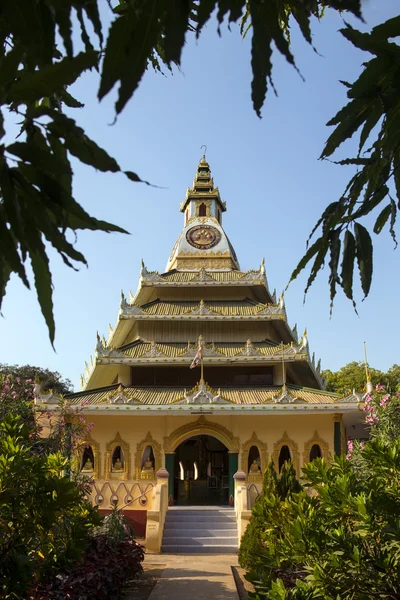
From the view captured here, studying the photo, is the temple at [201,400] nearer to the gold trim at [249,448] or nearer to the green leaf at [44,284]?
the gold trim at [249,448]

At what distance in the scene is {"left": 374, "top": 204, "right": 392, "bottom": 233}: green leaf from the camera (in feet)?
8.34

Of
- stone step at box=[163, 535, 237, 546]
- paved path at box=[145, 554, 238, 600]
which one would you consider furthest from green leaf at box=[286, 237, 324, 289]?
stone step at box=[163, 535, 237, 546]

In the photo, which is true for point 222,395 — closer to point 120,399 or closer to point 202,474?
point 120,399

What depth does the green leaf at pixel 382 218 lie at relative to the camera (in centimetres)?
254

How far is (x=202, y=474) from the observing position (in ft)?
69.8

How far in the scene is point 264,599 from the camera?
5242mm

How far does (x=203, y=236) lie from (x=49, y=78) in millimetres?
24387

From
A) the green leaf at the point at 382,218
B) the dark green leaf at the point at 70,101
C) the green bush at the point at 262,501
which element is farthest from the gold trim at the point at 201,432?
the green leaf at the point at 382,218

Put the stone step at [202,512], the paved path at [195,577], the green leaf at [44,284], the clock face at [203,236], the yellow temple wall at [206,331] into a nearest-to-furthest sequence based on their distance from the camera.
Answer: the green leaf at [44,284]
the paved path at [195,577]
the stone step at [202,512]
the yellow temple wall at [206,331]
the clock face at [203,236]

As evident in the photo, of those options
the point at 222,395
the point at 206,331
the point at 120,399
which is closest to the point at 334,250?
the point at 120,399

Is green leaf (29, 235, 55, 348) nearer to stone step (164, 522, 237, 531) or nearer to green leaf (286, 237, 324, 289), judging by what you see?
green leaf (286, 237, 324, 289)

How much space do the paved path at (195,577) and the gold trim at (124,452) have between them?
4.56 meters

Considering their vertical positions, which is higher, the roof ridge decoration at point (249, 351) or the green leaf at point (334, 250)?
the roof ridge decoration at point (249, 351)

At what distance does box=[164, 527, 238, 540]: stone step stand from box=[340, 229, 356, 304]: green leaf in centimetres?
1354
